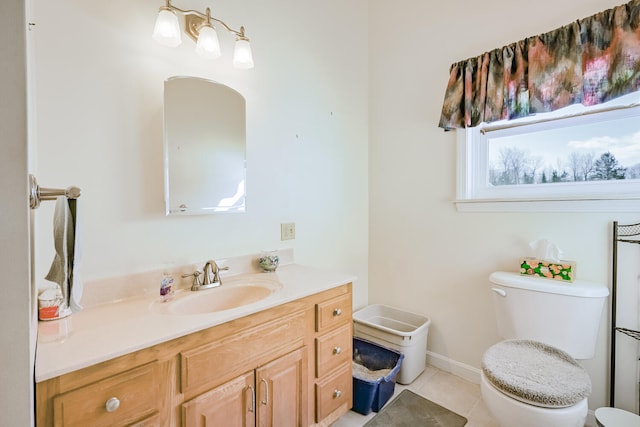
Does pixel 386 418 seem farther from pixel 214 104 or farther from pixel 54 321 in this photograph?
pixel 214 104

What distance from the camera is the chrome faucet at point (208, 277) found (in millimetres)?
1317

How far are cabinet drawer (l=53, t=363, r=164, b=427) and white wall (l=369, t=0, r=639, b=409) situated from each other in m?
1.72

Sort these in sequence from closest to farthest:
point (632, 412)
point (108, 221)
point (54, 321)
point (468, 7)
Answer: point (54, 321) → point (108, 221) → point (632, 412) → point (468, 7)

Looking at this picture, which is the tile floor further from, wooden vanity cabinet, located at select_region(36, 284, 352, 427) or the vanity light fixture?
the vanity light fixture

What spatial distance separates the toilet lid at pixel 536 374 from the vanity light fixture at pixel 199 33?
5.89 feet

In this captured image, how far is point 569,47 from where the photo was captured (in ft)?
4.55

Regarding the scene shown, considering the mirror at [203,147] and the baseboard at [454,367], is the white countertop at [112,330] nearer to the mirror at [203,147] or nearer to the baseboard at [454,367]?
the mirror at [203,147]

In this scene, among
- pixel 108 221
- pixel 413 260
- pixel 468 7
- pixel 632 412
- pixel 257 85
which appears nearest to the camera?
pixel 108 221

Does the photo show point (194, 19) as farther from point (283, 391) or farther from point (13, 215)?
point (283, 391)

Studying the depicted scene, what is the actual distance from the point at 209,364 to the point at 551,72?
6.55 ft

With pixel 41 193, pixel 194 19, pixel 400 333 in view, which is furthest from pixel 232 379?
pixel 194 19

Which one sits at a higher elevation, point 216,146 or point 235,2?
point 235,2

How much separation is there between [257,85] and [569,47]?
5.17 ft

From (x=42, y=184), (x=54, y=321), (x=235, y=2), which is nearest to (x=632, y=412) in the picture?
(x=54, y=321)
